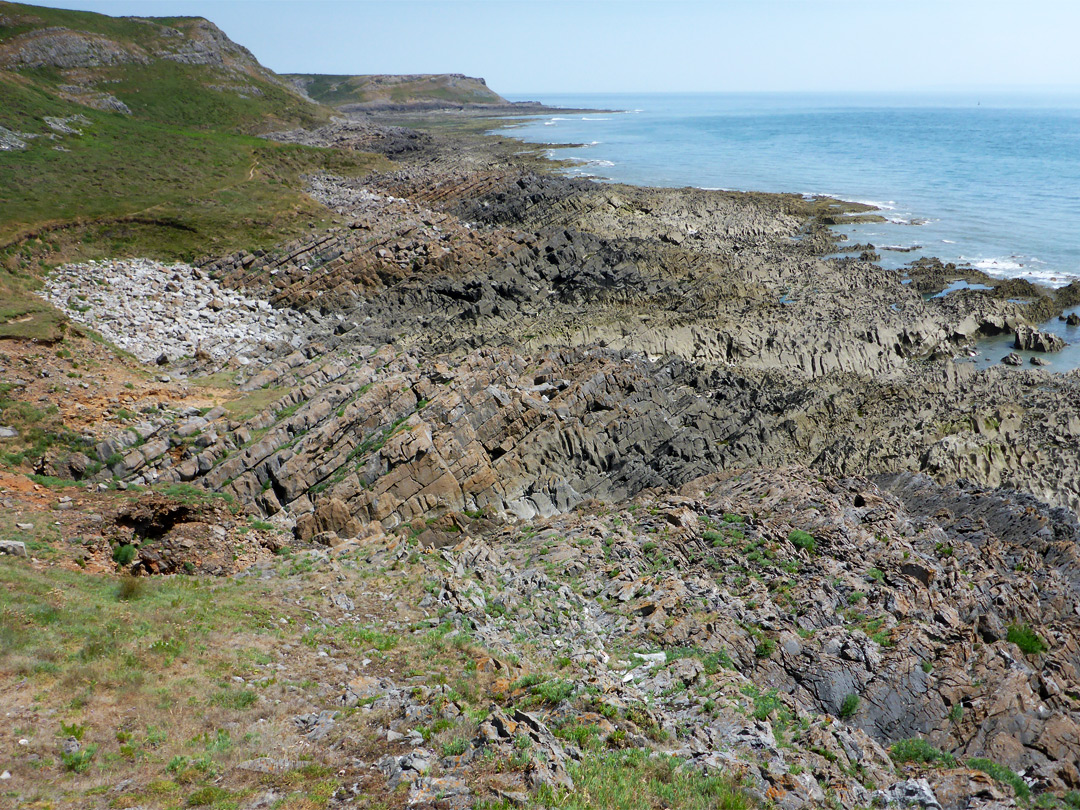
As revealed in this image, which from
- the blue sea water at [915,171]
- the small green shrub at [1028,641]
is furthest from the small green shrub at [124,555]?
the blue sea water at [915,171]

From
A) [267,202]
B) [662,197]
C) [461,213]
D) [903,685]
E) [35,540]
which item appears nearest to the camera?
[903,685]

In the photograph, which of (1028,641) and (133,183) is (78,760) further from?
(133,183)

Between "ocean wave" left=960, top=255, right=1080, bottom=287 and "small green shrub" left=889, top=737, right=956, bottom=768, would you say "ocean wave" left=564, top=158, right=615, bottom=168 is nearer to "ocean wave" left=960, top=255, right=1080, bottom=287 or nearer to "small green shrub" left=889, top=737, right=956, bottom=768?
"ocean wave" left=960, top=255, right=1080, bottom=287

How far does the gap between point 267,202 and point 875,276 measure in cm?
4913

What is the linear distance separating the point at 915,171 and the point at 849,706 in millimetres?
106790

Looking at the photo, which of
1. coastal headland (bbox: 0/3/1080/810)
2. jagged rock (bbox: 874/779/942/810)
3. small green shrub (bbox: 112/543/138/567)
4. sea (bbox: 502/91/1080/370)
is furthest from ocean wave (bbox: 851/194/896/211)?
small green shrub (bbox: 112/543/138/567)

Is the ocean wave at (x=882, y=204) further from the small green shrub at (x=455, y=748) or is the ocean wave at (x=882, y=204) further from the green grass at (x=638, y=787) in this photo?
the small green shrub at (x=455, y=748)

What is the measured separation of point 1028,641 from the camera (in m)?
15.7

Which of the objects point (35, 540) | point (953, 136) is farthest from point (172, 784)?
point (953, 136)

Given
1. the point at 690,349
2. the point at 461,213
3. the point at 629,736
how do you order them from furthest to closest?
the point at 461,213 → the point at 690,349 → the point at 629,736

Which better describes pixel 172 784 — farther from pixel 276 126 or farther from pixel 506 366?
pixel 276 126

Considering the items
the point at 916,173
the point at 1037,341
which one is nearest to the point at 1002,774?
the point at 1037,341

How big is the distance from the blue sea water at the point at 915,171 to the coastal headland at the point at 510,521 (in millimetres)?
14131

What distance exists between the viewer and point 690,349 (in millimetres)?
36375
